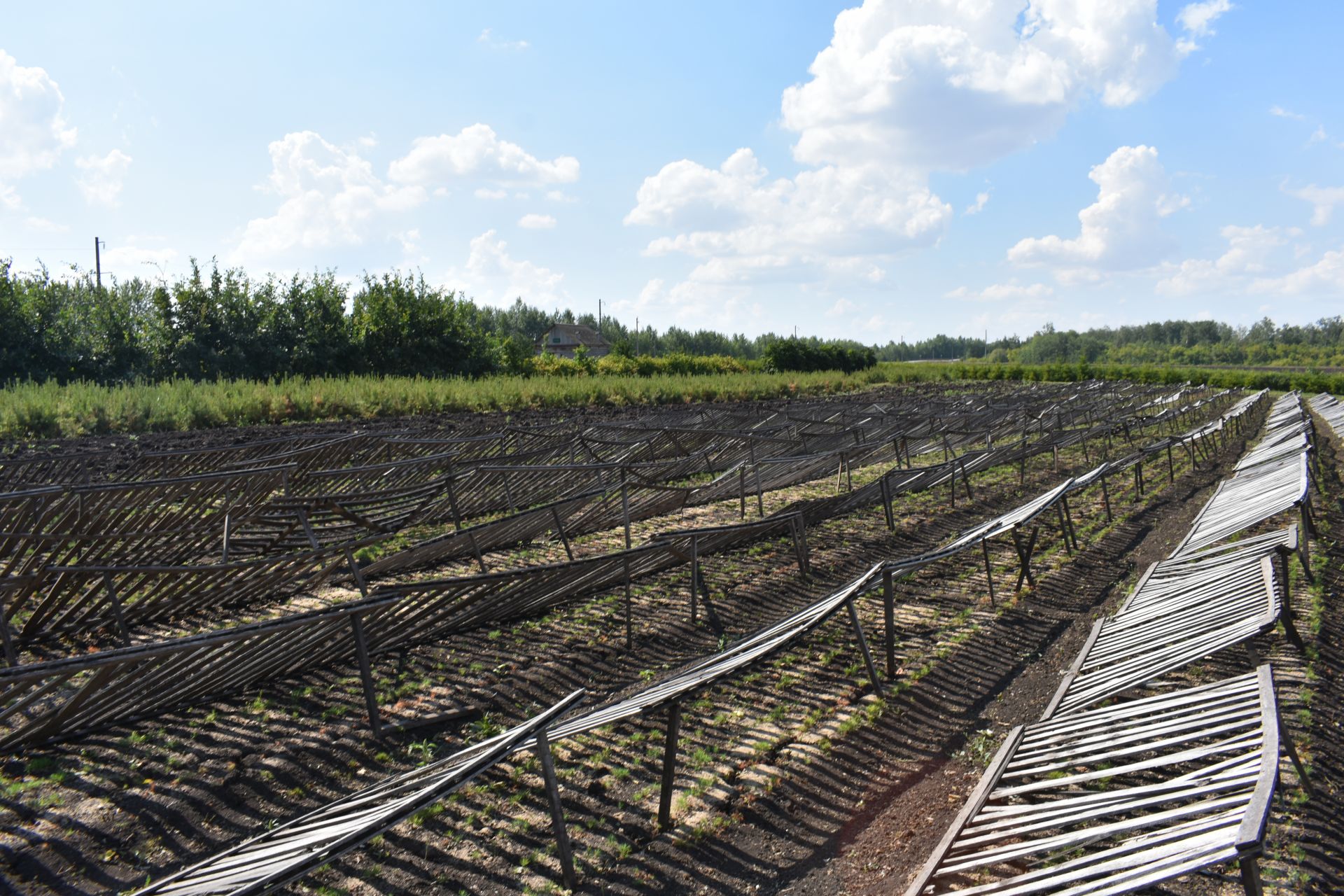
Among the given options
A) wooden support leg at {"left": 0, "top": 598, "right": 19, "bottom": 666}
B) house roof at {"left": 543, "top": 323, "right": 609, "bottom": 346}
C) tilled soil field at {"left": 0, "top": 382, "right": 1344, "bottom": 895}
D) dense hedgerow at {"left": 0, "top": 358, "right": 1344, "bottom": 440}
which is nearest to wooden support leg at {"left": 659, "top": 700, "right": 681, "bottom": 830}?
tilled soil field at {"left": 0, "top": 382, "right": 1344, "bottom": 895}

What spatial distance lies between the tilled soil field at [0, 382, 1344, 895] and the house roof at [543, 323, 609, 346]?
7162 cm

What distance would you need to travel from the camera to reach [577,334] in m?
78.8

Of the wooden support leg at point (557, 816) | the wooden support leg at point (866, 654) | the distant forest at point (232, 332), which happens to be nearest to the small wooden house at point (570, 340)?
the distant forest at point (232, 332)

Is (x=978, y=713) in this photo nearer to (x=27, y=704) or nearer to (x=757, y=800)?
(x=757, y=800)

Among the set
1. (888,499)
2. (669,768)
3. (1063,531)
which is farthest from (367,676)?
(1063,531)

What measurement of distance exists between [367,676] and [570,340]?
248 ft

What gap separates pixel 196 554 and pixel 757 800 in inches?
253

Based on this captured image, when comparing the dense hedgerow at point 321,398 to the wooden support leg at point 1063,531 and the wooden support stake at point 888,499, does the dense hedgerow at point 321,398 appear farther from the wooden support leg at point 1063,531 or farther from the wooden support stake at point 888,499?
the wooden support leg at point 1063,531

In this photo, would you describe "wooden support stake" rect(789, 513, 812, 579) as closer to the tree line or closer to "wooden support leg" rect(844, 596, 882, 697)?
"wooden support leg" rect(844, 596, 882, 697)

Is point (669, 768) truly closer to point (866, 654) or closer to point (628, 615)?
point (866, 654)

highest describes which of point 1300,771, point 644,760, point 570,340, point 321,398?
point 570,340

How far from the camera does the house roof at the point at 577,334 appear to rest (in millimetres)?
78375

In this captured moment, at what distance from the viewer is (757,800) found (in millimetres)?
4137

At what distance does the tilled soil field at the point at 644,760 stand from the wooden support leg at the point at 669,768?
0.27 ft
